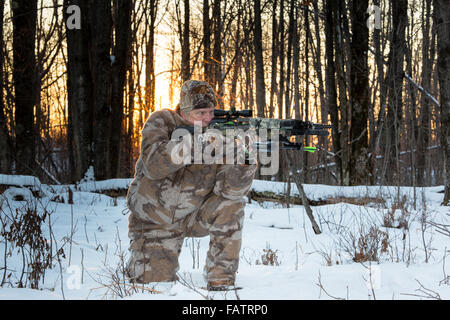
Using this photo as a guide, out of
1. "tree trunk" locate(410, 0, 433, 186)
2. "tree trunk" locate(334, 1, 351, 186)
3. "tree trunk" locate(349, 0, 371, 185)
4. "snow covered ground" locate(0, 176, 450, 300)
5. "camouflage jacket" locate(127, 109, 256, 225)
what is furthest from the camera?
"tree trunk" locate(410, 0, 433, 186)

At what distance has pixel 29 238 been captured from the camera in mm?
2977

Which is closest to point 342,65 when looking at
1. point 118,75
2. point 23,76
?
point 118,75

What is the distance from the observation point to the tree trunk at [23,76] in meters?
8.34

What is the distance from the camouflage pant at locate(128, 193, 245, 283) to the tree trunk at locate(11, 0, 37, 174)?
6689mm

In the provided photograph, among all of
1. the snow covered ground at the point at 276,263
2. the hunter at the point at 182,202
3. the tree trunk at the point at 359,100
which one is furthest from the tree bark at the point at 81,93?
the hunter at the point at 182,202

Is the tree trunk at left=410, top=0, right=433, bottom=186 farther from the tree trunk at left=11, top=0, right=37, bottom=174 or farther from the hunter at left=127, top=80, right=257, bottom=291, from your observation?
the hunter at left=127, top=80, right=257, bottom=291

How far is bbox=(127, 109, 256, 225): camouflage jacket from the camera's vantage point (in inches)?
101

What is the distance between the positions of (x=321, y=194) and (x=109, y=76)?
17.1ft

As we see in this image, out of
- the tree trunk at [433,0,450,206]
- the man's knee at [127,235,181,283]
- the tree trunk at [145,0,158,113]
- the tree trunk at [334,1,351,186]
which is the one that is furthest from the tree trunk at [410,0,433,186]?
the man's knee at [127,235,181,283]

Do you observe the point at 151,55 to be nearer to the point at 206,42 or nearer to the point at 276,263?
the point at 206,42

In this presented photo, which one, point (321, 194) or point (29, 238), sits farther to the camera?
point (321, 194)

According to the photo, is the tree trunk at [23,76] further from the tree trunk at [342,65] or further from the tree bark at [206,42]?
the tree trunk at [342,65]
